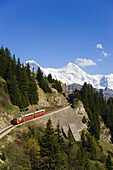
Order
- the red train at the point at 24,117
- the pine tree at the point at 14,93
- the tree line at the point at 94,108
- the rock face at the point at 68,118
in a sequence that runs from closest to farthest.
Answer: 1. the red train at the point at 24,117
2. the pine tree at the point at 14,93
3. the rock face at the point at 68,118
4. the tree line at the point at 94,108

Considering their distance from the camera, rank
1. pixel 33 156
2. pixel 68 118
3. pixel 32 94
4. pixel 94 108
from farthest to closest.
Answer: pixel 94 108 → pixel 32 94 → pixel 68 118 → pixel 33 156

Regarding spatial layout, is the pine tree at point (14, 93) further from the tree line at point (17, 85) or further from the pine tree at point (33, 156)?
the pine tree at point (33, 156)

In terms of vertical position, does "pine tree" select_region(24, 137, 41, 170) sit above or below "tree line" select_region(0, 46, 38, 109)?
below

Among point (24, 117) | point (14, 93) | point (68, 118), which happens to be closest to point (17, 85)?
point (14, 93)

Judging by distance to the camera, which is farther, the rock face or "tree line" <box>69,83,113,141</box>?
"tree line" <box>69,83,113,141</box>

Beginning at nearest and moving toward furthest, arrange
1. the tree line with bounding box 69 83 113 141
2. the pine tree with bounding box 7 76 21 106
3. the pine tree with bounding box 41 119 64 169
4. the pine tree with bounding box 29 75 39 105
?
the pine tree with bounding box 41 119 64 169 < the pine tree with bounding box 7 76 21 106 < the pine tree with bounding box 29 75 39 105 < the tree line with bounding box 69 83 113 141

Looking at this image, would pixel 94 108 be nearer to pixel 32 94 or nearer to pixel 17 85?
pixel 32 94

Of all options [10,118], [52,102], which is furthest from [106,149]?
[10,118]

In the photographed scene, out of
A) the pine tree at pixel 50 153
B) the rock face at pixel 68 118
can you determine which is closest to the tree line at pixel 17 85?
the rock face at pixel 68 118

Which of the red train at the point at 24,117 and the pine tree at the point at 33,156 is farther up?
the red train at the point at 24,117

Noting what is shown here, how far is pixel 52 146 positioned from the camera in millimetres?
39250

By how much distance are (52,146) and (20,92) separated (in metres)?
46.3

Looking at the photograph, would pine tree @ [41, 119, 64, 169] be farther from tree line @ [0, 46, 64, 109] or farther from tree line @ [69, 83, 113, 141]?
tree line @ [69, 83, 113, 141]

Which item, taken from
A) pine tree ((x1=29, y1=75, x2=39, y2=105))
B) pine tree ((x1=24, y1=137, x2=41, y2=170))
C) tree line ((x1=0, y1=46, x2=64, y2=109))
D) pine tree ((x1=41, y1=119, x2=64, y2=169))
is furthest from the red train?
pine tree ((x1=24, y1=137, x2=41, y2=170))
